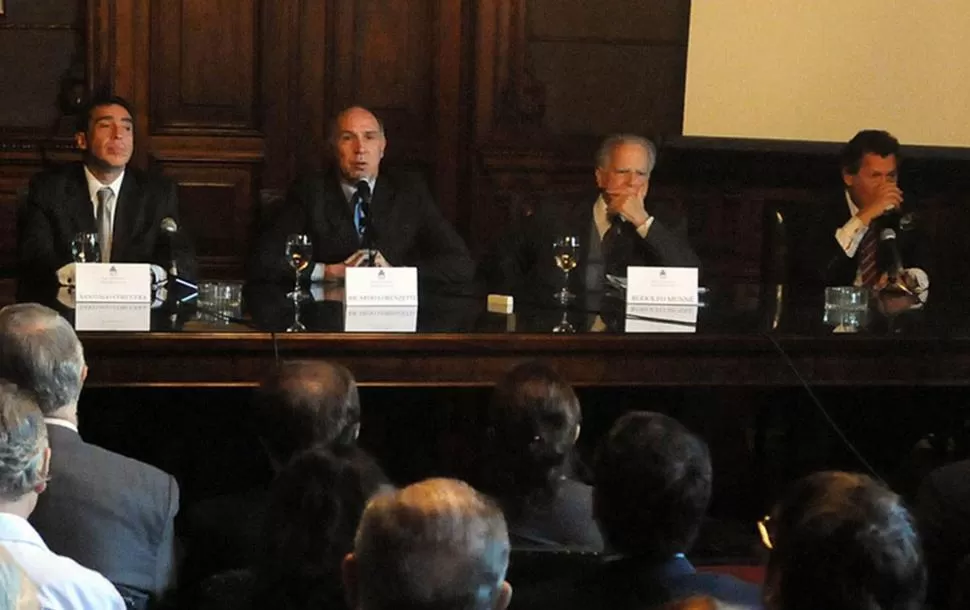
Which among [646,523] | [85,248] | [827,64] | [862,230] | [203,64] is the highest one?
[827,64]

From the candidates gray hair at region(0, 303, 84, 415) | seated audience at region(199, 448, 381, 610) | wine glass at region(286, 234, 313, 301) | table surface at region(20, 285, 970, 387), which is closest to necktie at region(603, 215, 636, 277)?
table surface at region(20, 285, 970, 387)

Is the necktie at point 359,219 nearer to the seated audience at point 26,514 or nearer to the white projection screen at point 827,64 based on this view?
the white projection screen at point 827,64

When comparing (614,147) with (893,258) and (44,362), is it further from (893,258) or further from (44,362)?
(44,362)

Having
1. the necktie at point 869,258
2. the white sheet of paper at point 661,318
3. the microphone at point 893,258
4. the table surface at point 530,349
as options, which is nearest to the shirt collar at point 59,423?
the table surface at point 530,349

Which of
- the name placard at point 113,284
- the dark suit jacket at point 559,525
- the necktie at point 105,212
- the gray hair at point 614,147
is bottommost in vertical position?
the dark suit jacket at point 559,525

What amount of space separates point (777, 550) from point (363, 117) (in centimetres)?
293

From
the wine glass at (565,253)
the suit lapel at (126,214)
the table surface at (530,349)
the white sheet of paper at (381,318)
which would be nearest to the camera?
the table surface at (530,349)

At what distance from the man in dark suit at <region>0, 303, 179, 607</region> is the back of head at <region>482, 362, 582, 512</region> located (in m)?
0.52

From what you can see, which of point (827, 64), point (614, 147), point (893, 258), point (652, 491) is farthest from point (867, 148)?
point (652, 491)

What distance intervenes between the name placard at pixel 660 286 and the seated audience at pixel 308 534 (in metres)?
1.90

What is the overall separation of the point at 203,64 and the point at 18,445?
367cm

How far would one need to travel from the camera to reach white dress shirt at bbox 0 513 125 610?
1.55 metres

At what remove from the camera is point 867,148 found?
416cm

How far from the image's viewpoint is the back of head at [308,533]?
1450 mm
